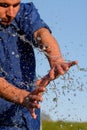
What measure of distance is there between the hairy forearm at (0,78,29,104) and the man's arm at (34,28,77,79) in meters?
0.31

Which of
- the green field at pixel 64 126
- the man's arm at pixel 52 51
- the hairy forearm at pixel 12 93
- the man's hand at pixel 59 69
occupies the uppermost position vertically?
the green field at pixel 64 126

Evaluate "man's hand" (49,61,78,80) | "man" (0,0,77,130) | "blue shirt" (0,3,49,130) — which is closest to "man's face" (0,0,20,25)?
"man" (0,0,77,130)

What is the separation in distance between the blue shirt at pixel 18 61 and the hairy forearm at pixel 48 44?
0.07 metres

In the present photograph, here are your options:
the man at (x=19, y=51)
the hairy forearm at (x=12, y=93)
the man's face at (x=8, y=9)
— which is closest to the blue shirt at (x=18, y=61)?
the man at (x=19, y=51)

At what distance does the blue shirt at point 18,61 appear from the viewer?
487 centimetres

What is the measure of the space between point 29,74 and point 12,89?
0.71 meters

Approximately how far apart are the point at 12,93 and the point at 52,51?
64 cm

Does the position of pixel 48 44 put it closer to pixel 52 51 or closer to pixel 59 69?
pixel 52 51

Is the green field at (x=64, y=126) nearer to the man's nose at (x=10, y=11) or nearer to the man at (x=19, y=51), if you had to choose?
the man at (x=19, y=51)

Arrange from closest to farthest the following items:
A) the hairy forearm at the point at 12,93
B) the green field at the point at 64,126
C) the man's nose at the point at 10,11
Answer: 1. the hairy forearm at the point at 12,93
2. the man's nose at the point at 10,11
3. the green field at the point at 64,126

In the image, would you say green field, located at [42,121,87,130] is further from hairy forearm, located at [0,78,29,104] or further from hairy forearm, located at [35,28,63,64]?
hairy forearm, located at [0,78,29,104]

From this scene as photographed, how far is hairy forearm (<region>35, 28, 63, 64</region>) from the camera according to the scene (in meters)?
4.59

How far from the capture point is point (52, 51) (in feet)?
15.4

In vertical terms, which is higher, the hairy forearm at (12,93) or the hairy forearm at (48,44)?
the hairy forearm at (48,44)
